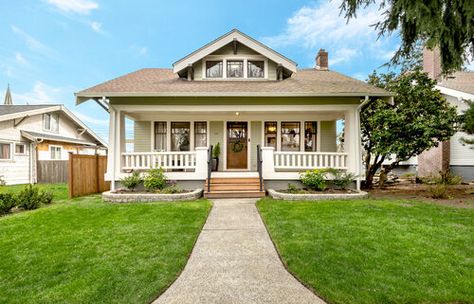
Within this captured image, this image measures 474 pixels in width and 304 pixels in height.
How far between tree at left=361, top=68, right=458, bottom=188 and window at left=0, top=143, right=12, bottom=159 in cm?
1860

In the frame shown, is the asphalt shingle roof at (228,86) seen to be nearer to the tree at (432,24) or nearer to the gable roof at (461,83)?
the tree at (432,24)

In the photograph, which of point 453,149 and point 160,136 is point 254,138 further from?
point 453,149

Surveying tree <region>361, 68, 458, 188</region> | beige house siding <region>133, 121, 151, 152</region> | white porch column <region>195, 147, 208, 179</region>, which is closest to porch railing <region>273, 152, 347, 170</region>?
tree <region>361, 68, 458, 188</region>

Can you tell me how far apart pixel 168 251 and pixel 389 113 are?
8.81 m

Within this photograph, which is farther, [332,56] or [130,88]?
[332,56]

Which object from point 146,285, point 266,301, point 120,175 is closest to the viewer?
point 266,301

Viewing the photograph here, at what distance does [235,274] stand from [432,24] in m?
4.39

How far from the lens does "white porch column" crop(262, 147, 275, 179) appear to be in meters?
9.05

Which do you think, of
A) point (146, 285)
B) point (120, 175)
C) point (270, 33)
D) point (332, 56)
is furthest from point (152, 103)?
point (270, 33)

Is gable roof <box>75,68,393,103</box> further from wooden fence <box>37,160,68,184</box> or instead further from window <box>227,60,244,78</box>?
wooden fence <box>37,160,68,184</box>

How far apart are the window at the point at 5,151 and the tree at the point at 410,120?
18598 mm

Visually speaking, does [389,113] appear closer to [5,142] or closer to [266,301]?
[266,301]

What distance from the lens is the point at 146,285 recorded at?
9.81 feet

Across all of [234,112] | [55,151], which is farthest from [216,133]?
Result: [55,151]
